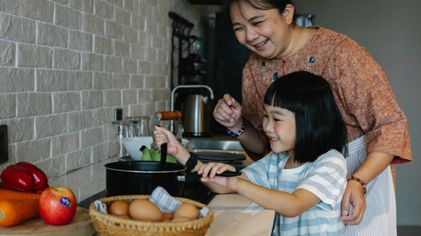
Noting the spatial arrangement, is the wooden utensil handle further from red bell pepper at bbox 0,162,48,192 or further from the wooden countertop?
red bell pepper at bbox 0,162,48,192

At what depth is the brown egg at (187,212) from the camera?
42.1 inches

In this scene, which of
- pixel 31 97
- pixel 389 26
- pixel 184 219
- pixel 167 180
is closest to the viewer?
pixel 184 219

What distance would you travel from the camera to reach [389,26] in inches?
178

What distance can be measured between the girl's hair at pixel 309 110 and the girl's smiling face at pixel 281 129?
0.04 ft

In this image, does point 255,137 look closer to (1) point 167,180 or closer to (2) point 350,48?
(2) point 350,48

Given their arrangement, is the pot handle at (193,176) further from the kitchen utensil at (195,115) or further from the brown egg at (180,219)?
the kitchen utensil at (195,115)

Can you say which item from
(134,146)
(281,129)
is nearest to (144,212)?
(281,129)

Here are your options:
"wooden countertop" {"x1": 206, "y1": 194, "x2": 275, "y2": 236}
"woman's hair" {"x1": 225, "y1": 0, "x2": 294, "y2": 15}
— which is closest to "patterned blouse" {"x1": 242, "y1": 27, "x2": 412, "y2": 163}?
"woman's hair" {"x1": 225, "y1": 0, "x2": 294, "y2": 15}

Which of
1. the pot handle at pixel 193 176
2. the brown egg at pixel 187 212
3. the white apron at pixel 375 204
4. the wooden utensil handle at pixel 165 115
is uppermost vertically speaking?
the wooden utensil handle at pixel 165 115

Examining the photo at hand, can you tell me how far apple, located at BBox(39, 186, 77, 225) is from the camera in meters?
1.11

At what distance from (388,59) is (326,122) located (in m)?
3.21

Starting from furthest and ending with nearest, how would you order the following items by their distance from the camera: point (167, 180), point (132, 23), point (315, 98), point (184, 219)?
point (132, 23) → point (315, 98) → point (167, 180) → point (184, 219)

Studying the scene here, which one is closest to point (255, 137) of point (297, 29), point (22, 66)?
point (297, 29)

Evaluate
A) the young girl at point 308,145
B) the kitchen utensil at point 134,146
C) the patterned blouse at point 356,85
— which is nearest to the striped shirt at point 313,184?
the young girl at point 308,145
